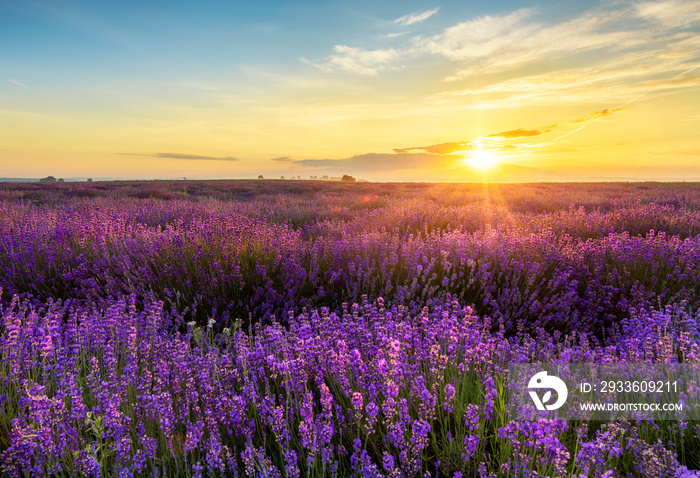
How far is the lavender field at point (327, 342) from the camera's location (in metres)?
1.60

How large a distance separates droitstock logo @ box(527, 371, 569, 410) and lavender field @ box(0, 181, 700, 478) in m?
0.13

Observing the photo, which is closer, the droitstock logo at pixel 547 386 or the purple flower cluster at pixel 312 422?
the purple flower cluster at pixel 312 422

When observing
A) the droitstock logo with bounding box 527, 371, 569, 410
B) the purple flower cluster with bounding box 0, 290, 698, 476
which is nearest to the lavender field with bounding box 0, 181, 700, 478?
the purple flower cluster with bounding box 0, 290, 698, 476

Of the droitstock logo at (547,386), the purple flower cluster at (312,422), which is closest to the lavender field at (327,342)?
the purple flower cluster at (312,422)

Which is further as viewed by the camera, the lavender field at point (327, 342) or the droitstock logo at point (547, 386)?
the droitstock logo at point (547, 386)

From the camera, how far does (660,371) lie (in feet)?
6.97

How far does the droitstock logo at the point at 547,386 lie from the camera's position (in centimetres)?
182

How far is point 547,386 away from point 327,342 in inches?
45.5

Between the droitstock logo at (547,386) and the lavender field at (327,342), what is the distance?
0.43 feet

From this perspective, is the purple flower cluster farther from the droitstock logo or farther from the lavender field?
the droitstock logo

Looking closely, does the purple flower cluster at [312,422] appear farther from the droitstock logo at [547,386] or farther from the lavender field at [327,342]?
the droitstock logo at [547,386]

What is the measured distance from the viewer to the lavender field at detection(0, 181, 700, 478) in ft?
5.24

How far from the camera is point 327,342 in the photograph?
229 centimetres

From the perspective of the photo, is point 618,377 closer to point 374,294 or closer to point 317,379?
point 317,379
